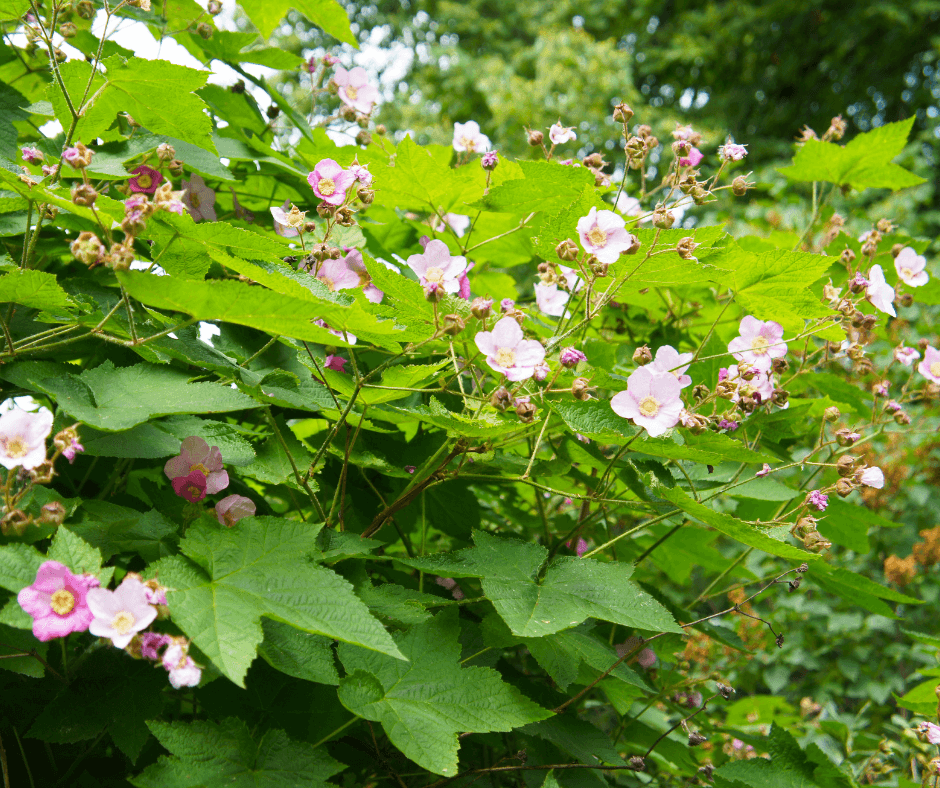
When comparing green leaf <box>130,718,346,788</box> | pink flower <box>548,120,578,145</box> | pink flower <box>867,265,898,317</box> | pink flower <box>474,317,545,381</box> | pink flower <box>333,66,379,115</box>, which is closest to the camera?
green leaf <box>130,718,346,788</box>

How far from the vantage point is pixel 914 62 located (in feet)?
33.6

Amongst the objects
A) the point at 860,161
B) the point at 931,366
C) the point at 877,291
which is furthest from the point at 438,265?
the point at 860,161

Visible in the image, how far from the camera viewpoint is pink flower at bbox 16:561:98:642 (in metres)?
0.79

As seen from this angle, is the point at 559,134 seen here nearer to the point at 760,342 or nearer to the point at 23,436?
the point at 760,342

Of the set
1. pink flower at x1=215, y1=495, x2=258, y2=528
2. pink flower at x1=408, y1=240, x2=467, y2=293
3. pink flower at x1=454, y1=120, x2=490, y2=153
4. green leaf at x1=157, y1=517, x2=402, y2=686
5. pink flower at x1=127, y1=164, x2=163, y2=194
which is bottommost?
pink flower at x1=215, y1=495, x2=258, y2=528

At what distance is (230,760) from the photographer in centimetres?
93

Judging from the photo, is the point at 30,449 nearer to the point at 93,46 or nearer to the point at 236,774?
the point at 236,774

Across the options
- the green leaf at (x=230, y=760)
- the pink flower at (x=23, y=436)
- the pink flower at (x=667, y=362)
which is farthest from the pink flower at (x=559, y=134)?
the green leaf at (x=230, y=760)

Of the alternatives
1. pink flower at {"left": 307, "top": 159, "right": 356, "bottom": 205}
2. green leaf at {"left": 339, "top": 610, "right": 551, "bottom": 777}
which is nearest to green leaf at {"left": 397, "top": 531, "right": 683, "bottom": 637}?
green leaf at {"left": 339, "top": 610, "right": 551, "bottom": 777}

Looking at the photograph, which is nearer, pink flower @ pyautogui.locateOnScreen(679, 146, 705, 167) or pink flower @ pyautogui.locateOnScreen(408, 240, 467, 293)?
pink flower @ pyautogui.locateOnScreen(408, 240, 467, 293)

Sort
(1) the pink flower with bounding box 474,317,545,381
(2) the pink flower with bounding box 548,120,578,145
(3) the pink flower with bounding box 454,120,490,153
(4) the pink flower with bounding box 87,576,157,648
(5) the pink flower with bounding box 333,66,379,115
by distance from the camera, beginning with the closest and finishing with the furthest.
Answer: (4) the pink flower with bounding box 87,576,157,648 < (1) the pink flower with bounding box 474,317,545,381 < (2) the pink flower with bounding box 548,120,578,145 < (3) the pink flower with bounding box 454,120,490,153 < (5) the pink flower with bounding box 333,66,379,115

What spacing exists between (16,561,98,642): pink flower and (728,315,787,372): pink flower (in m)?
1.11

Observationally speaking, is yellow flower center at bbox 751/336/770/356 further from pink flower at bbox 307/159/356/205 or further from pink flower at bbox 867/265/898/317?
→ pink flower at bbox 307/159/356/205

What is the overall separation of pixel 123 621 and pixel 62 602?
3.0 inches
